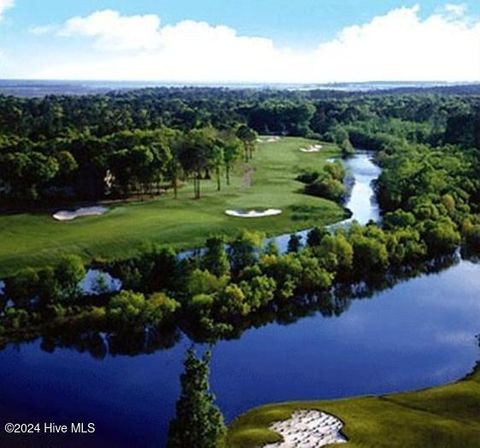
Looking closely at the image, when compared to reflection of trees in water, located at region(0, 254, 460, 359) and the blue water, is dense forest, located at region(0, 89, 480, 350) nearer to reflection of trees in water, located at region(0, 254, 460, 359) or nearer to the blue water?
reflection of trees in water, located at region(0, 254, 460, 359)

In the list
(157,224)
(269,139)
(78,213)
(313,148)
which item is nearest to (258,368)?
(157,224)

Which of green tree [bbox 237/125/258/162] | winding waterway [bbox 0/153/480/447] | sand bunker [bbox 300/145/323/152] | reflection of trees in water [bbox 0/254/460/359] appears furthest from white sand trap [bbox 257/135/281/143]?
winding waterway [bbox 0/153/480/447]

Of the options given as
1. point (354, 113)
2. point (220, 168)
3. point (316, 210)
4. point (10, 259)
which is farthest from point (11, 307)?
point (354, 113)

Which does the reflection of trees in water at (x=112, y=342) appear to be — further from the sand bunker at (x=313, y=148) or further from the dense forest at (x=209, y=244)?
the sand bunker at (x=313, y=148)

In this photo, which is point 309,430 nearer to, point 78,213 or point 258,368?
point 258,368

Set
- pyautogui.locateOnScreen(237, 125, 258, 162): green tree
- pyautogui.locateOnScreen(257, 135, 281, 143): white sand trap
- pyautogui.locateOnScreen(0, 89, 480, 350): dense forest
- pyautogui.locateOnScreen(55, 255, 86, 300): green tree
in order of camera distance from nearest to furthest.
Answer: pyautogui.locateOnScreen(0, 89, 480, 350): dense forest, pyautogui.locateOnScreen(55, 255, 86, 300): green tree, pyautogui.locateOnScreen(237, 125, 258, 162): green tree, pyautogui.locateOnScreen(257, 135, 281, 143): white sand trap

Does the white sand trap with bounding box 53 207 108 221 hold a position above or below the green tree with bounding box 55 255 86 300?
below
